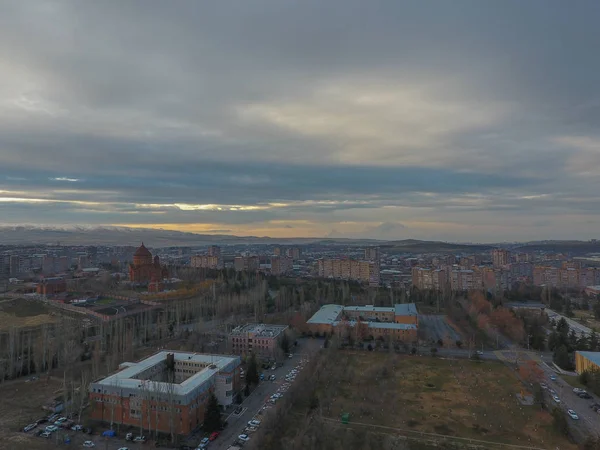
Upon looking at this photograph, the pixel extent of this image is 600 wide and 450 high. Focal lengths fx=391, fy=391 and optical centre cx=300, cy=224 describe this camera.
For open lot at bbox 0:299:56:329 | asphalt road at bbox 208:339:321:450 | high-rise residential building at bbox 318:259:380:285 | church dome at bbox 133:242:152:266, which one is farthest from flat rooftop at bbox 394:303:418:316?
church dome at bbox 133:242:152:266

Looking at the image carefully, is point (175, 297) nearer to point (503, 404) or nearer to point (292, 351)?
point (292, 351)

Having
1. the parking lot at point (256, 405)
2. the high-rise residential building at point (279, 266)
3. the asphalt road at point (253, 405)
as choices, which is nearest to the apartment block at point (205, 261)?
the high-rise residential building at point (279, 266)

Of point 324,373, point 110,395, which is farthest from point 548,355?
point 110,395

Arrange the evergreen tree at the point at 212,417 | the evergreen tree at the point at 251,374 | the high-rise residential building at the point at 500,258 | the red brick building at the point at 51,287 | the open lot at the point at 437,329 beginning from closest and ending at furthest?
1. the evergreen tree at the point at 212,417
2. the evergreen tree at the point at 251,374
3. the open lot at the point at 437,329
4. the red brick building at the point at 51,287
5. the high-rise residential building at the point at 500,258

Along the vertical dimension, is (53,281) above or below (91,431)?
above

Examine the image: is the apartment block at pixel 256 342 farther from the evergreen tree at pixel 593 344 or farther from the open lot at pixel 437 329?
the evergreen tree at pixel 593 344

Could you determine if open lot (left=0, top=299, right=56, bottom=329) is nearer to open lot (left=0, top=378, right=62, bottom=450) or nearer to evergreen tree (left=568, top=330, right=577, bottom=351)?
open lot (left=0, top=378, right=62, bottom=450)
